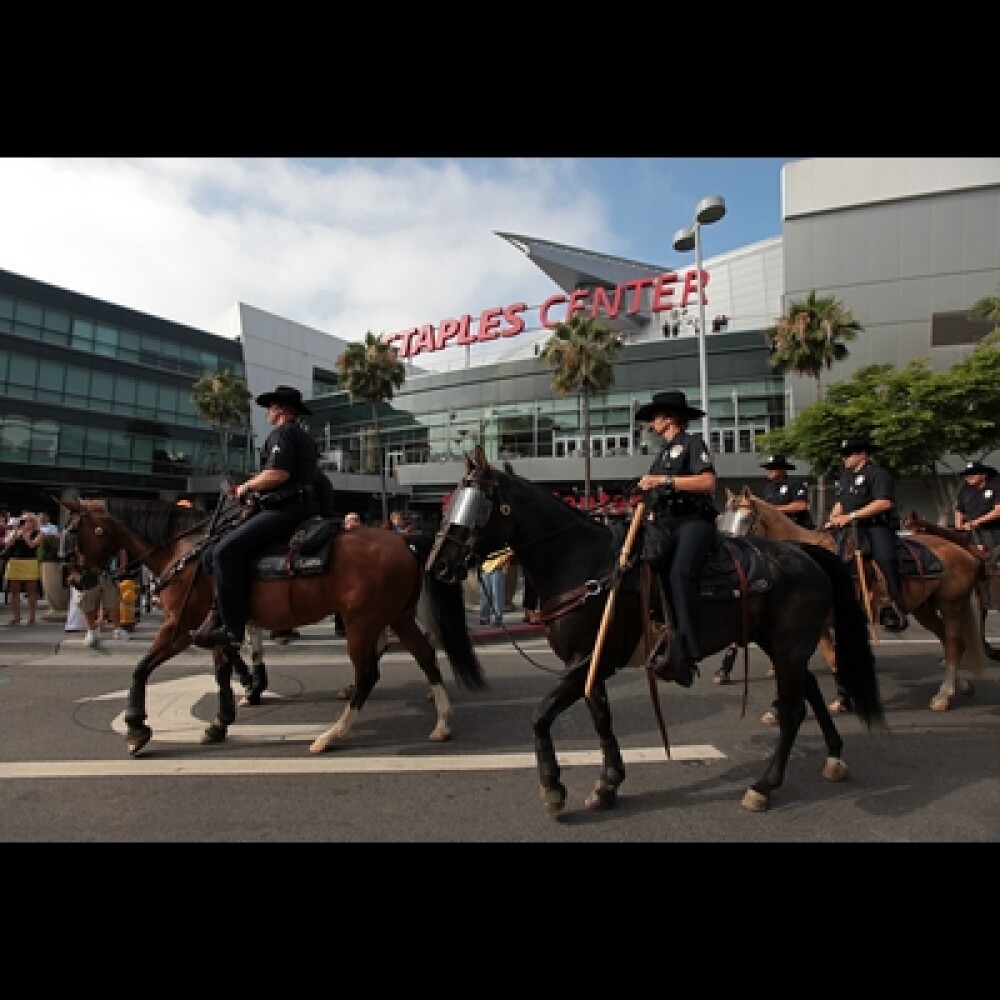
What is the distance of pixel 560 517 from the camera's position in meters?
4.16

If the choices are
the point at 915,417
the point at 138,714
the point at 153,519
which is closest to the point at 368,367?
the point at 915,417

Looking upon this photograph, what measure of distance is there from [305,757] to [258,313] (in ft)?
180

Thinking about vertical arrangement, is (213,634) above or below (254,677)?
above

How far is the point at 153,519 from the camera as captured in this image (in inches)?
231

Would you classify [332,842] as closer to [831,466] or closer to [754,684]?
[754,684]

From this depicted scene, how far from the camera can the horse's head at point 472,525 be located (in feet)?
12.7

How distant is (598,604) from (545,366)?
→ 38669 millimetres

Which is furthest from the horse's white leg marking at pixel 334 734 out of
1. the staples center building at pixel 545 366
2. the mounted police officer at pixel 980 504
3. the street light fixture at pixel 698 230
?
the staples center building at pixel 545 366

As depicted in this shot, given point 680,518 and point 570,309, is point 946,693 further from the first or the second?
point 570,309

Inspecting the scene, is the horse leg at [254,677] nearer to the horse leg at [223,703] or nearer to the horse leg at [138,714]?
the horse leg at [223,703]

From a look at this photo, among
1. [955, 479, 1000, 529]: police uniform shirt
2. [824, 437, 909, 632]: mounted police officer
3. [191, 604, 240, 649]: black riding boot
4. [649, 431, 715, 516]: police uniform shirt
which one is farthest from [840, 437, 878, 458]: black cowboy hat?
[191, 604, 240, 649]: black riding boot

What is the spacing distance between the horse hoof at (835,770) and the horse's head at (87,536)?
6.57 metres
